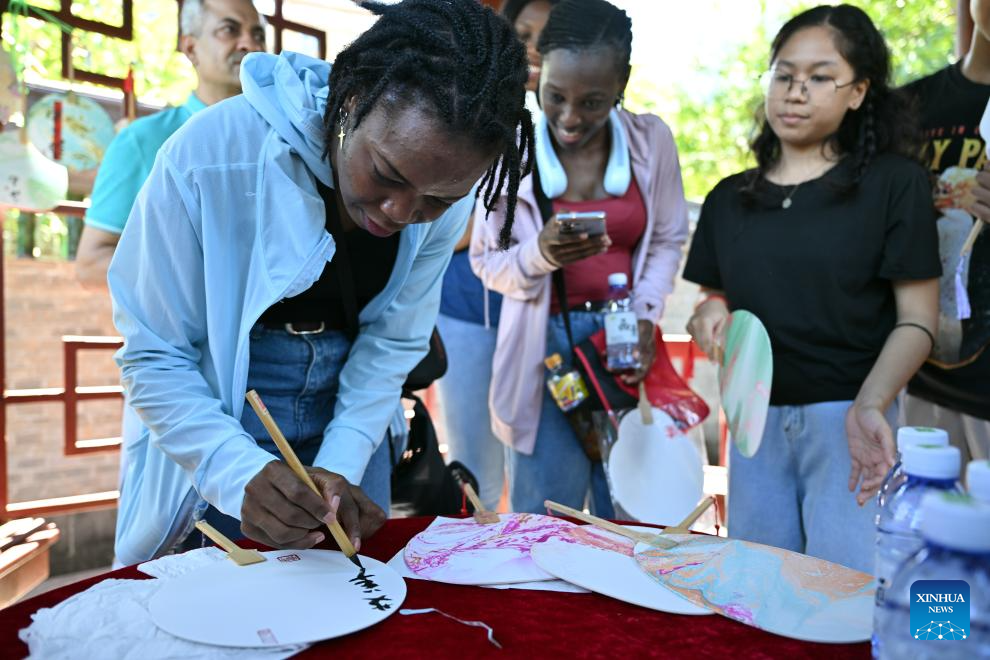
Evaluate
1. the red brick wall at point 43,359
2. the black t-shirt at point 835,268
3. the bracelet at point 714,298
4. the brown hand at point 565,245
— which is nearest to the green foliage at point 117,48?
the red brick wall at point 43,359

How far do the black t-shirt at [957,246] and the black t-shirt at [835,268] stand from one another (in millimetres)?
261

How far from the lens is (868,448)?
1.62m

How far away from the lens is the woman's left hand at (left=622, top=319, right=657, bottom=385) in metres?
2.02

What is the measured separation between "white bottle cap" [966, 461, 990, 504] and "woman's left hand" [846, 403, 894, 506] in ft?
2.89

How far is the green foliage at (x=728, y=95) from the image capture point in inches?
322

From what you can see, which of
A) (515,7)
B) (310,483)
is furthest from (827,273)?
(515,7)

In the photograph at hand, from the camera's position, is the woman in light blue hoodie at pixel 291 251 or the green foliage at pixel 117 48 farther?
the green foliage at pixel 117 48

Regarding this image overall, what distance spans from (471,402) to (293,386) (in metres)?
1.08

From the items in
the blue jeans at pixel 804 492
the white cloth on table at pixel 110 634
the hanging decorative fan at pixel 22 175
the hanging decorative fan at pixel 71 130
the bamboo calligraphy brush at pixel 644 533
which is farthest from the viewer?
the hanging decorative fan at pixel 71 130

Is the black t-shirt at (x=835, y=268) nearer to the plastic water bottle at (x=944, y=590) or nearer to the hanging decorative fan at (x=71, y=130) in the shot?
the plastic water bottle at (x=944, y=590)

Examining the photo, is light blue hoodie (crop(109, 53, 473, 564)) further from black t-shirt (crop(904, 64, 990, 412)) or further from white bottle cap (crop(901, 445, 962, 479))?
black t-shirt (crop(904, 64, 990, 412))

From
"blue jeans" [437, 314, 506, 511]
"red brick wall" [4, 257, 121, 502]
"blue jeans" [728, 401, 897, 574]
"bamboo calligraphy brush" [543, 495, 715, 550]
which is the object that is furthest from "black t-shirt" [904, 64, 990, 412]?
"red brick wall" [4, 257, 121, 502]

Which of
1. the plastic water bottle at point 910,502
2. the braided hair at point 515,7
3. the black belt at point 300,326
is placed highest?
the braided hair at point 515,7

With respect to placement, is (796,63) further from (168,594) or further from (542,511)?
(168,594)
